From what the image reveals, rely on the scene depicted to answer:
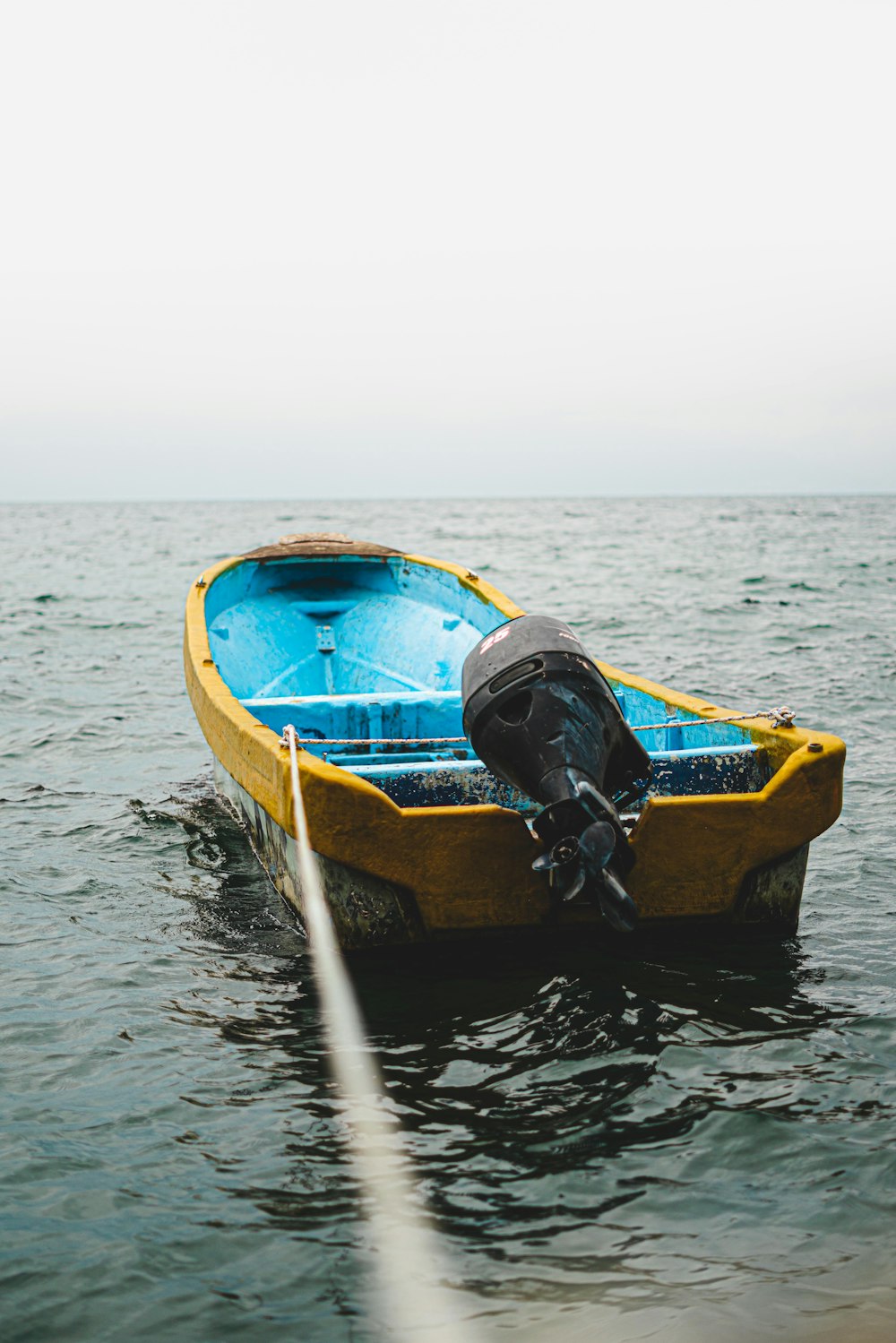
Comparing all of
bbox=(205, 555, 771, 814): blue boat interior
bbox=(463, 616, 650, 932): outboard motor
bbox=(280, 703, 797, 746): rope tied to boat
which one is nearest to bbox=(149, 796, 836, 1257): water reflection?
bbox=(463, 616, 650, 932): outboard motor

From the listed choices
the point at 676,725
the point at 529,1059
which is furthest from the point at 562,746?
the point at 676,725

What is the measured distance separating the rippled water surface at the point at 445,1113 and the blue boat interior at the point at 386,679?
32.6 inches

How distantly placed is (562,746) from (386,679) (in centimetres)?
455

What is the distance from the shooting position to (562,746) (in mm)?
4148

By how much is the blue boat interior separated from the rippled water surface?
829mm

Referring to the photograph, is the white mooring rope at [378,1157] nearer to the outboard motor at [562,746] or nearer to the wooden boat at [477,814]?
the wooden boat at [477,814]

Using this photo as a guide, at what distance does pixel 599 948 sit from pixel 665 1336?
2.16m

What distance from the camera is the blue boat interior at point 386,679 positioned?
512cm

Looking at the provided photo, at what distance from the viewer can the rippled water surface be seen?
284 cm

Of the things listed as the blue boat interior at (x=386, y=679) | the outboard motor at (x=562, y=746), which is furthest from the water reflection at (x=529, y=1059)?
the blue boat interior at (x=386, y=679)

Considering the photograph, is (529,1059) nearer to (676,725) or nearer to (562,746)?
(562,746)

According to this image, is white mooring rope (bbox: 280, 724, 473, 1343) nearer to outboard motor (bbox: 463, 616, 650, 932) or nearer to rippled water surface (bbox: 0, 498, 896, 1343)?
rippled water surface (bbox: 0, 498, 896, 1343)

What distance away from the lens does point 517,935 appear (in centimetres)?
452

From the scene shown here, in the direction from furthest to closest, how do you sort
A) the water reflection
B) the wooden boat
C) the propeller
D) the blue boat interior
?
the blue boat interior
the wooden boat
the propeller
the water reflection
